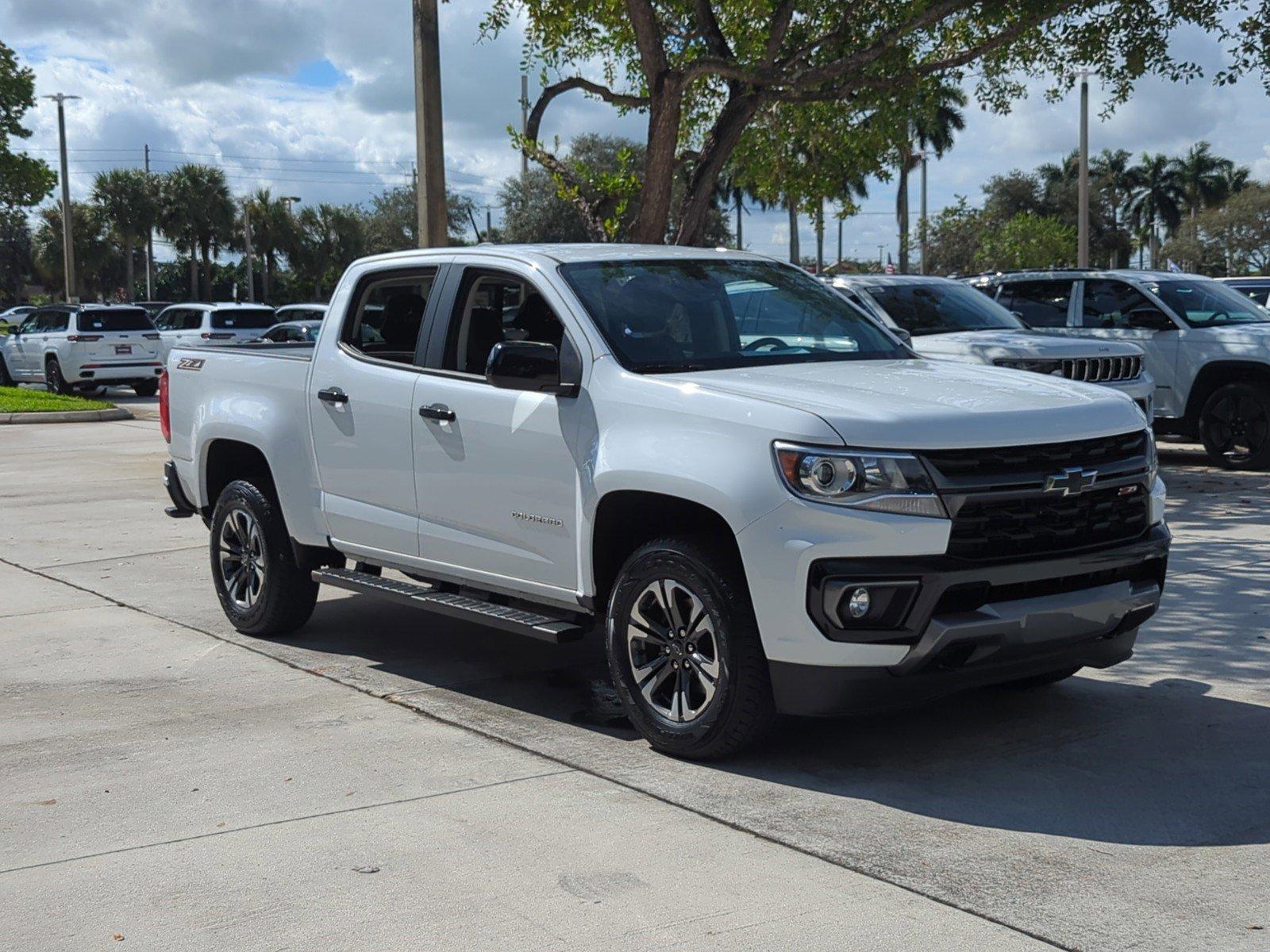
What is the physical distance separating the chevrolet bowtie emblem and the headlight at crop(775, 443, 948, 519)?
1.60ft

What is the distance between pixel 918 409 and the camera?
515cm

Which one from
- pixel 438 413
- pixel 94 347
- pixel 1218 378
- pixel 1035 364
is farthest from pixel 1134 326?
pixel 94 347

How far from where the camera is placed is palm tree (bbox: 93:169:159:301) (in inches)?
2785

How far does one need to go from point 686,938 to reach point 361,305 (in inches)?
165

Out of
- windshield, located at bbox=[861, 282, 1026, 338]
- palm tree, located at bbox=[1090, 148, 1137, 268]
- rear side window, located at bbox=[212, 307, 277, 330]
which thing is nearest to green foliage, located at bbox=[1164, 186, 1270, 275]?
palm tree, located at bbox=[1090, 148, 1137, 268]

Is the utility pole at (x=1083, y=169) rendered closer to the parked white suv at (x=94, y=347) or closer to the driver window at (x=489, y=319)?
the parked white suv at (x=94, y=347)

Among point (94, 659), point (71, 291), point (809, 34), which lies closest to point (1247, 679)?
point (94, 659)

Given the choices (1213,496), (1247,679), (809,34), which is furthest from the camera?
(809,34)

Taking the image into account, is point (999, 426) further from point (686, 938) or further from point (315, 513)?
point (315, 513)

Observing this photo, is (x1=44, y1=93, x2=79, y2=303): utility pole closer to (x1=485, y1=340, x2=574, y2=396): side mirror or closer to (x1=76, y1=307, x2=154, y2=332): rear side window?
(x1=76, y1=307, x2=154, y2=332): rear side window

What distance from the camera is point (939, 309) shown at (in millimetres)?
14078

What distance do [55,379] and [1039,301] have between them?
1916cm

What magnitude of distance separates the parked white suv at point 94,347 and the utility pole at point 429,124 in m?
14.7

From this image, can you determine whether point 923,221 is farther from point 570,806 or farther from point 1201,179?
point 570,806
